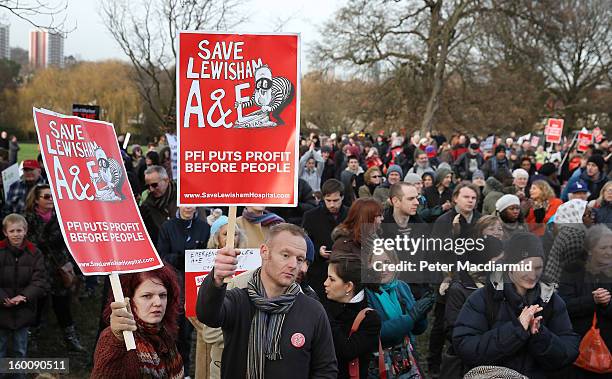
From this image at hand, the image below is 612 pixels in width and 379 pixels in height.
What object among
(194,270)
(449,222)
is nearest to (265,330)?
(194,270)

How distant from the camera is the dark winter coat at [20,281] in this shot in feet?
21.6

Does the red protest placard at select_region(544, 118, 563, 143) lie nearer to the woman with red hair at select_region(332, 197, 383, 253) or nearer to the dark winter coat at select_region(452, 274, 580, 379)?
the woman with red hair at select_region(332, 197, 383, 253)

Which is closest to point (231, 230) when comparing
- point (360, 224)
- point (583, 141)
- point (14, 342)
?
point (360, 224)

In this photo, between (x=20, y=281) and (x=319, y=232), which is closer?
(x=20, y=281)

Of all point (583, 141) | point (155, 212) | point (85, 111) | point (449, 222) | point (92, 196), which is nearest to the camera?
point (92, 196)

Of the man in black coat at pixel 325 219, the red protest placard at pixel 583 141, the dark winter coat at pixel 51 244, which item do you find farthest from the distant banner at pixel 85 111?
the red protest placard at pixel 583 141

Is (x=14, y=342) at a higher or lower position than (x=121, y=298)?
lower

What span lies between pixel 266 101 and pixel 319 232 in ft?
11.0

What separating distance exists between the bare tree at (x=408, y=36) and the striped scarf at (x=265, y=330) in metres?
26.8

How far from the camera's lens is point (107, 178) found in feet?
12.8

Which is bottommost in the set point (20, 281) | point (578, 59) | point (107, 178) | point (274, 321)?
point (20, 281)

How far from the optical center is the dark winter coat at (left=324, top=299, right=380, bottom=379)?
4320 millimetres

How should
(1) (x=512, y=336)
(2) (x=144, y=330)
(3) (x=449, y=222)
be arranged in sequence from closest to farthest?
(2) (x=144, y=330), (1) (x=512, y=336), (3) (x=449, y=222)

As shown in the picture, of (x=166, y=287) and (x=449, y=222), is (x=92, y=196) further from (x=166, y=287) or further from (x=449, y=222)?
(x=449, y=222)
